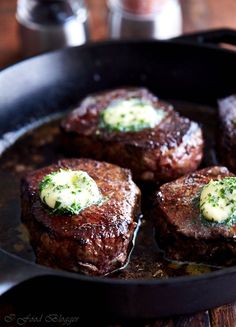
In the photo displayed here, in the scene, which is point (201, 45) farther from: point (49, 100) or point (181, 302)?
point (181, 302)

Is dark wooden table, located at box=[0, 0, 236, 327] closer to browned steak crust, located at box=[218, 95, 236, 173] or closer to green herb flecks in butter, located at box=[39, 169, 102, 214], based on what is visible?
browned steak crust, located at box=[218, 95, 236, 173]

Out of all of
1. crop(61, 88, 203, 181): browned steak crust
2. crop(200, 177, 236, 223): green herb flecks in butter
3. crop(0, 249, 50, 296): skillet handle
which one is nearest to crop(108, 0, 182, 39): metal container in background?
crop(61, 88, 203, 181): browned steak crust

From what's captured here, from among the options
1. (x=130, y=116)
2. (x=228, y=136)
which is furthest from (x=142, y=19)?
(x=228, y=136)

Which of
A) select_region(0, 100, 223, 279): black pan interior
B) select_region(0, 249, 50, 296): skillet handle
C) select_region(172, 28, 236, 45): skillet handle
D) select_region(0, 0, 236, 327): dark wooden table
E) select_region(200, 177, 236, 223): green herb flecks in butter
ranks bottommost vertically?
select_region(0, 100, 223, 279): black pan interior

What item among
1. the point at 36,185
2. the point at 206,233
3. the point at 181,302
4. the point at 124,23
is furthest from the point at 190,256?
the point at 124,23

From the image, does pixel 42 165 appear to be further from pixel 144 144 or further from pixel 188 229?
pixel 188 229

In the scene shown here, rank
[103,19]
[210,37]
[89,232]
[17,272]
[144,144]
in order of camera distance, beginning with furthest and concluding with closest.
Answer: [103,19] < [210,37] < [144,144] < [89,232] < [17,272]
